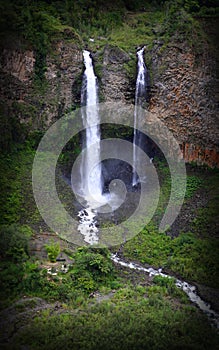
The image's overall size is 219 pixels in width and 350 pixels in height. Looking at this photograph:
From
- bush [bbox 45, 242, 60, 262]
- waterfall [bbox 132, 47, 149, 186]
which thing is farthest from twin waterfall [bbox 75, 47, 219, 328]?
bush [bbox 45, 242, 60, 262]

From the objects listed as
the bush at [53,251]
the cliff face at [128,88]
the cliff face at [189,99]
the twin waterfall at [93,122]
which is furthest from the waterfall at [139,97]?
the bush at [53,251]

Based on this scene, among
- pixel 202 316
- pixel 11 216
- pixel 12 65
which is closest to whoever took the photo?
pixel 202 316

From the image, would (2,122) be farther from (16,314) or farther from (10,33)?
(16,314)

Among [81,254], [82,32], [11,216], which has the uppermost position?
[82,32]

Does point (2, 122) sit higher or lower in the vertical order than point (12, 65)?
lower

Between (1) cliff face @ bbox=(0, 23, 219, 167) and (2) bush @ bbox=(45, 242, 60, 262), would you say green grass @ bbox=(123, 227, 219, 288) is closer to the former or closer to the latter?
(2) bush @ bbox=(45, 242, 60, 262)

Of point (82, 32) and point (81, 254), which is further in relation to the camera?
point (82, 32)

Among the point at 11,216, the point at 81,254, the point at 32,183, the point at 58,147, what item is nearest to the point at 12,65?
the point at 58,147

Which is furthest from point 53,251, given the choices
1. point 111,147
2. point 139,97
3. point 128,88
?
point 128,88
